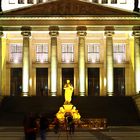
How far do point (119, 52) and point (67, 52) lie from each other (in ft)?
26.6

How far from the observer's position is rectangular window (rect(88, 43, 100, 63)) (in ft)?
252

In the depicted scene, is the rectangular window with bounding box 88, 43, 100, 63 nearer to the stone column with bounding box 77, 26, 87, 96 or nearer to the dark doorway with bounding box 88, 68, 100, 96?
the dark doorway with bounding box 88, 68, 100, 96

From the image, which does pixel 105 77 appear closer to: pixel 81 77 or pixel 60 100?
pixel 81 77

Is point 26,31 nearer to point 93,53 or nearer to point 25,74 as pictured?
point 25,74

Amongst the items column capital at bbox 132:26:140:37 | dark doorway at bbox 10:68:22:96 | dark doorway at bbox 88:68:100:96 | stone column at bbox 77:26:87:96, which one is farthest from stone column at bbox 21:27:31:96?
column capital at bbox 132:26:140:37

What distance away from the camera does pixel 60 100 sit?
6550 cm

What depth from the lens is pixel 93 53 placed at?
77.1 m

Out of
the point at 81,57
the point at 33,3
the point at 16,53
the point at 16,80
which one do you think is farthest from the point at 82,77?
the point at 33,3

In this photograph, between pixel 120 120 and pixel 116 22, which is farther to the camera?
pixel 116 22

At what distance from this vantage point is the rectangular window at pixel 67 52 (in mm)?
76875

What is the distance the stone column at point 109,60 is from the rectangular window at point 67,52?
25.4 feet

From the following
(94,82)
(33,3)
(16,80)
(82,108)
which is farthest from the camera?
(33,3)

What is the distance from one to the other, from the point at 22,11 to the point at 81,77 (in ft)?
41.1

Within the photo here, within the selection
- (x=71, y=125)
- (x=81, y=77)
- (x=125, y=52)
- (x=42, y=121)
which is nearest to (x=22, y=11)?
(x=81, y=77)
